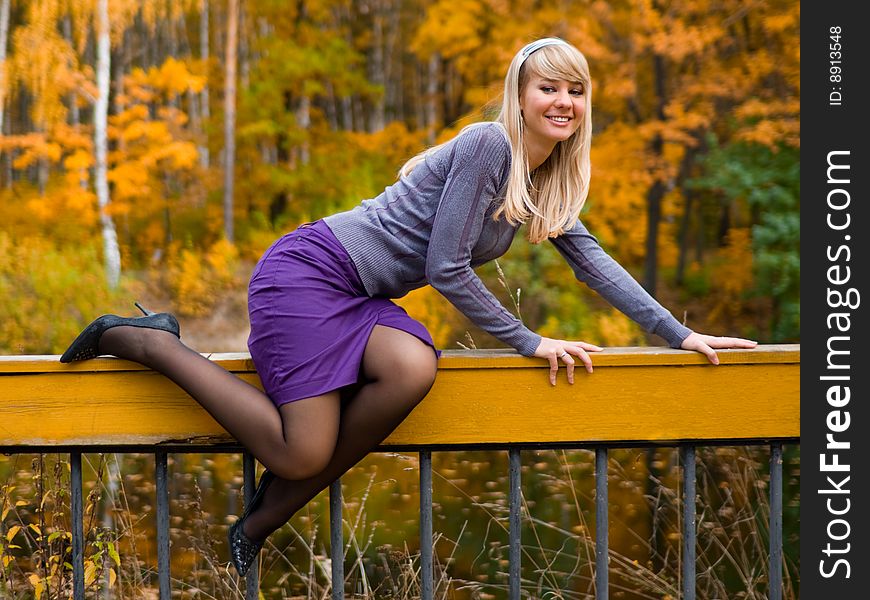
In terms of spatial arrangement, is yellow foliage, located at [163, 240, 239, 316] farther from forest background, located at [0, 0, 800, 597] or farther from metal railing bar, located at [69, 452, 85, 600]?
metal railing bar, located at [69, 452, 85, 600]

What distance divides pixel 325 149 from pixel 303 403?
13.3 metres

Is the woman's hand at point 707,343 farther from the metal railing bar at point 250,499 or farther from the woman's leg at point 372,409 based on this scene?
the metal railing bar at point 250,499

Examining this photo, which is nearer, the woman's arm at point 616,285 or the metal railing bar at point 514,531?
the metal railing bar at point 514,531

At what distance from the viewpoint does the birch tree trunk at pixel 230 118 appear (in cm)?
1402

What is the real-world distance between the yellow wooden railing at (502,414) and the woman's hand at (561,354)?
0.08 ft

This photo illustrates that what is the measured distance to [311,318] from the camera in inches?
78.6

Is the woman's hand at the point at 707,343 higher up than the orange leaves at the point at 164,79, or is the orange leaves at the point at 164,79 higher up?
the orange leaves at the point at 164,79

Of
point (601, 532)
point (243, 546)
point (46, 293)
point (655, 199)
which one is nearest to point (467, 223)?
point (601, 532)

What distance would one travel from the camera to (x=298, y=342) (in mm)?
1962

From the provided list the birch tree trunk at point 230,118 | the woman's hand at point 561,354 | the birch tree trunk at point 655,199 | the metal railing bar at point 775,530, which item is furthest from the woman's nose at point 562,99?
the birch tree trunk at point 230,118

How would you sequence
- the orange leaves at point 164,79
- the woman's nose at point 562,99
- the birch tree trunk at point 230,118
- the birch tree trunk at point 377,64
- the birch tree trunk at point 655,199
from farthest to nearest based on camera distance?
1. the birch tree trunk at point 377,64
2. the birch tree trunk at point 230,118
3. the orange leaves at point 164,79
4. the birch tree trunk at point 655,199
5. the woman's nose at point 562,99

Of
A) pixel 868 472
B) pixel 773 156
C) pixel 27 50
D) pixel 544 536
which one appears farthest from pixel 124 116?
pixel 868 472

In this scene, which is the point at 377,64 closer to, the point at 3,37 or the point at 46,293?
the point at 3,37

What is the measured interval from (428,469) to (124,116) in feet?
40.6
